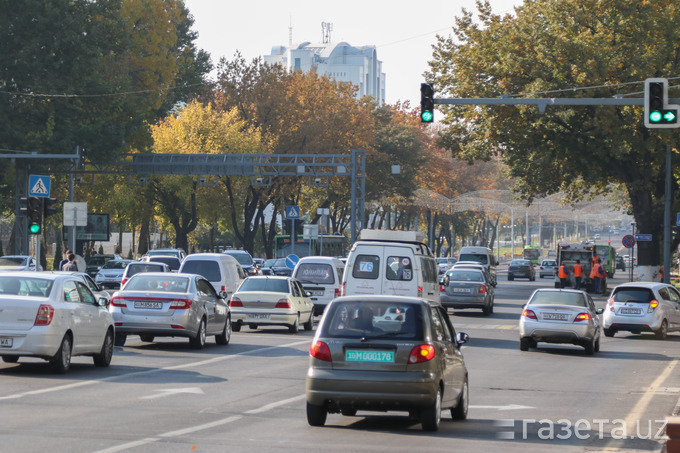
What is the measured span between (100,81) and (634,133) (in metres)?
27.6

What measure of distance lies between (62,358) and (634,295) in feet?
60.4

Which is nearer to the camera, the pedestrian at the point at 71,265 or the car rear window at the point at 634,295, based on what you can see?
the pedestrian at the point at 71,265

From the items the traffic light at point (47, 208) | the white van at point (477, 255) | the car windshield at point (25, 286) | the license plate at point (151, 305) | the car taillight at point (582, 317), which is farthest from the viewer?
the white van at point (477, 255)

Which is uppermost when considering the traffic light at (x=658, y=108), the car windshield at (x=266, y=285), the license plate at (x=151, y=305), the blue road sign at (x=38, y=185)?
the traffic light at (x=658, y=108)

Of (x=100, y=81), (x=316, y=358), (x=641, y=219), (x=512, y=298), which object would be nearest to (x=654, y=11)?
(x=641, y=219)

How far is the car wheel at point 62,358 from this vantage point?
16.9 meters

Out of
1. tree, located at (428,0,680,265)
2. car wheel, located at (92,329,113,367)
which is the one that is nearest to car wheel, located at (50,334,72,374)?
car wheel, located at (92,329,113,367)

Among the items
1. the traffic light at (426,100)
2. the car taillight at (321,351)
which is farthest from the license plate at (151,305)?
the car taillight at (321,351)

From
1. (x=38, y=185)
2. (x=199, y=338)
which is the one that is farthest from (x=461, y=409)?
(x=38, y=185)

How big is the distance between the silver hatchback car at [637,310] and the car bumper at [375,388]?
20236 millimetres

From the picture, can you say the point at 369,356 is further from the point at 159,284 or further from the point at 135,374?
the point at 159,284

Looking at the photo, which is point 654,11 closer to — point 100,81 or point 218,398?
point 100,81

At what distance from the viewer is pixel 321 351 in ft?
39.1

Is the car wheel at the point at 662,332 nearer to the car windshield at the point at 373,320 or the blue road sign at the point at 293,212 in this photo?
the car windshield at the point at 373,320
